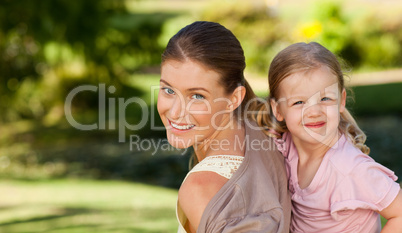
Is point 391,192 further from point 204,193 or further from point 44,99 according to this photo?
point 44,99

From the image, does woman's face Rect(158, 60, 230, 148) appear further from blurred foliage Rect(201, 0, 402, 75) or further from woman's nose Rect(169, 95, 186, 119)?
blurred foliage Rect(201, 0, 402, 75)

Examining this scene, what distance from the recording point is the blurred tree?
10352 millimetres

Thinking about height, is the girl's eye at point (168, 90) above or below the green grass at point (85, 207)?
above

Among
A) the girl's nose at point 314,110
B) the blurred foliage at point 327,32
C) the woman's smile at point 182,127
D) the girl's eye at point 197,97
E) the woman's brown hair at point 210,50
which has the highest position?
the woman's brown hair at point 210,50

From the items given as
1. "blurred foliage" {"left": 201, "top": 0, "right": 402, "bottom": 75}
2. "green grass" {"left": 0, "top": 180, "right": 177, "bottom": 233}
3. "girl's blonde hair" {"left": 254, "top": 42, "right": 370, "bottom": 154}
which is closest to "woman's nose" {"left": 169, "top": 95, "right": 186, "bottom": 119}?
"girl's blonde hair" {"left": 254, "top": 42, "right": 370, "bottom": 154}

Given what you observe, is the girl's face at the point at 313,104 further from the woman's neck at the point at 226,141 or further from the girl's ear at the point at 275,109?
the woman's neck at the point at 226,141

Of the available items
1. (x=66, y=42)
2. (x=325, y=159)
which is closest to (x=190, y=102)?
(x=325, y=159)

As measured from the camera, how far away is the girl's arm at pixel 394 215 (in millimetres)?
2316

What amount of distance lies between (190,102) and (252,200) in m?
0.49

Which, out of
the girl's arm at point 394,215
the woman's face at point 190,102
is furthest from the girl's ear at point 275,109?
the girl's arm at point 394,215

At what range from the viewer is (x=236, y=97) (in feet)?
7.96

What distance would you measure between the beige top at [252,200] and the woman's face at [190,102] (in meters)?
0.21

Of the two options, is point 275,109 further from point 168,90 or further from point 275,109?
point 168,90

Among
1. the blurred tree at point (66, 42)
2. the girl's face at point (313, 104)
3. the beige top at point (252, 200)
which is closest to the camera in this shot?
the beige top at point (252, 200)
